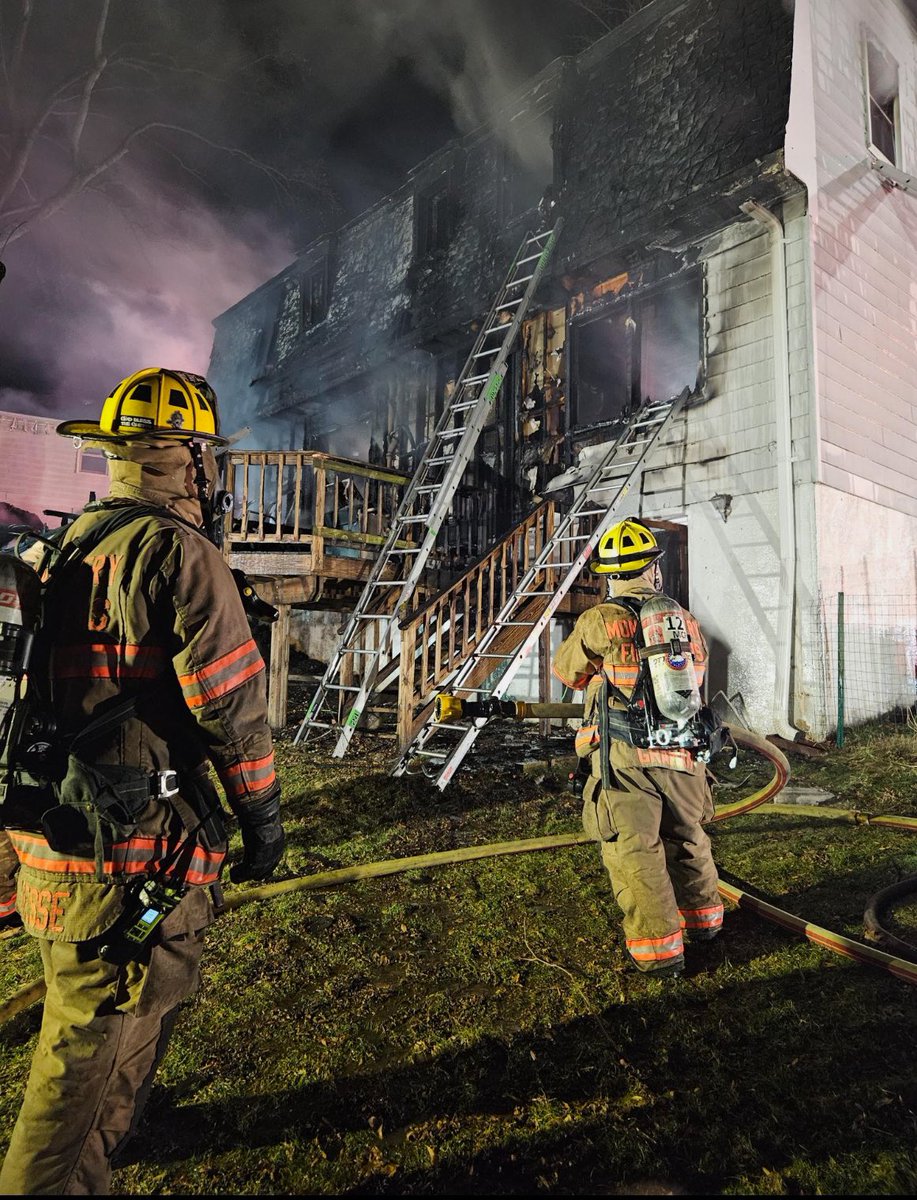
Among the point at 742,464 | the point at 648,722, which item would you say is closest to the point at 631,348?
the point at 742,464

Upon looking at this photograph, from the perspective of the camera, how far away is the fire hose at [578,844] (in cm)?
292

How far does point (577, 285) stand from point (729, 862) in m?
9.07

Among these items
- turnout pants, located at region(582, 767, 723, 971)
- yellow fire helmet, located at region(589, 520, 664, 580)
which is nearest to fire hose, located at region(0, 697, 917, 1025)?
turnout pants, located at region(582, 767, 723, 971)

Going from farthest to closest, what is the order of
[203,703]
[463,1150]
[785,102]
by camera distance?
[785,102], [463,1150], [203,703]

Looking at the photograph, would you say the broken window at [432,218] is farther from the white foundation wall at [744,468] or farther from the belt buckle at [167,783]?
the belt buckle at [167,783]

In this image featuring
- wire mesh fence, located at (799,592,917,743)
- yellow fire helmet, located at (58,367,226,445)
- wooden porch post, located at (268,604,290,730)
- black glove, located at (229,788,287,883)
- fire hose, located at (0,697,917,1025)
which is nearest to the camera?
black glove, located at (229,788,287,883)

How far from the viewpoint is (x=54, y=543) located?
1.87 m

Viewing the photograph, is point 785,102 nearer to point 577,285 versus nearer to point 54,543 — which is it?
point 577,285

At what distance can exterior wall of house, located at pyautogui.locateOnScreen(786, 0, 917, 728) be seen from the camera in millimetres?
7895

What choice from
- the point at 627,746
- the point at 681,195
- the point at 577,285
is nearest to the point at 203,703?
the point at 627,746

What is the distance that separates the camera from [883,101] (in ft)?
33.7

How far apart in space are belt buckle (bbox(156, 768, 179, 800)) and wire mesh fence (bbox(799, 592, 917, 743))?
7.58m

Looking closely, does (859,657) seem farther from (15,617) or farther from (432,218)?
(432,218)

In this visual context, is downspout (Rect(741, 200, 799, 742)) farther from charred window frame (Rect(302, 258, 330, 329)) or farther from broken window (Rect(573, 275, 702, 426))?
charred window frame (Rect(302, 258, 330, 329))
